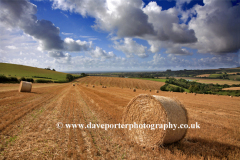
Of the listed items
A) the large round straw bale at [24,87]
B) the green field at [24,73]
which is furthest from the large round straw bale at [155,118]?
the green field at [24,73]

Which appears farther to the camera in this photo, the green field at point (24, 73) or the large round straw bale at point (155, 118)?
the green field at point (24, 73)

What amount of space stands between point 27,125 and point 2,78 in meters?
41.8

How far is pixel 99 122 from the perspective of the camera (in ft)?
25.2

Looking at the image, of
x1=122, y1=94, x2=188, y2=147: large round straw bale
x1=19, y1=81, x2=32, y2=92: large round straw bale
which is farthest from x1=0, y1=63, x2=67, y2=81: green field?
x1=122, y1=94, x2=188, y2=147: large round straw bale

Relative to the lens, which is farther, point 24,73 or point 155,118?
point 24,73

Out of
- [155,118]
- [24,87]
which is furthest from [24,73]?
[155,118]

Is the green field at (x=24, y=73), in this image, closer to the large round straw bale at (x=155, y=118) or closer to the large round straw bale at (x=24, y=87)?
the large round straw bale at (x=24, y=87)

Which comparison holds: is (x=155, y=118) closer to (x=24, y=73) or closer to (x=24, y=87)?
(x=24, y=87)

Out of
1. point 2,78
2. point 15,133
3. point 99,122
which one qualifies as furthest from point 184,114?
point 2,78

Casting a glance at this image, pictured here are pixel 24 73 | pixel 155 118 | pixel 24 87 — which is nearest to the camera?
pixel 155 118

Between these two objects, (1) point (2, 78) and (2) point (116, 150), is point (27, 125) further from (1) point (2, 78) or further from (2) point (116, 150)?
(1) point (2, 78)

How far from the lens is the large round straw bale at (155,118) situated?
5.11m

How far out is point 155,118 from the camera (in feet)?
17.9

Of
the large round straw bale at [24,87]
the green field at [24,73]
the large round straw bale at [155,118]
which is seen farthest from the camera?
the green field at [24,73]
